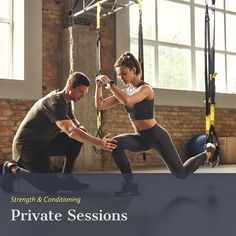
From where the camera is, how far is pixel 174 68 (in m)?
8.64

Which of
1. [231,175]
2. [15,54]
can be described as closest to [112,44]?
[15,54]

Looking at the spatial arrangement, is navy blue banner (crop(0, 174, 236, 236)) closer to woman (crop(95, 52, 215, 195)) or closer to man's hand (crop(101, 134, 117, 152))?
woman (crop(95, 52, 215, 195))

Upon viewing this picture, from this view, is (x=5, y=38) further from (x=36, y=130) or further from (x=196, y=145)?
(x=196, y=145)

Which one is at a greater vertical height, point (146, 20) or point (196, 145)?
point (146, 20)

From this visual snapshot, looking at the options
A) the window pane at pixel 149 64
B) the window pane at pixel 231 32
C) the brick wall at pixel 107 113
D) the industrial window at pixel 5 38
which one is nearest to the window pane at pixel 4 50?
the industrial window at pixel 5 38

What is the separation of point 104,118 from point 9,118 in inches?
63.8

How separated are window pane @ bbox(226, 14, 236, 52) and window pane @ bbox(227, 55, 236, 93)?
21cm

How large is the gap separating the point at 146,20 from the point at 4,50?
2748mm

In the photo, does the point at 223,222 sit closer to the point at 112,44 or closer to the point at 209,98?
the point at 209,98

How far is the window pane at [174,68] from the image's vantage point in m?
8.48

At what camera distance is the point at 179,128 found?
8.48 metres

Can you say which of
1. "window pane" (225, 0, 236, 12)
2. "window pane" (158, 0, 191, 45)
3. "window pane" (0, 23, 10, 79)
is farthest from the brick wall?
"window pane" (225, 0, 236, 12)

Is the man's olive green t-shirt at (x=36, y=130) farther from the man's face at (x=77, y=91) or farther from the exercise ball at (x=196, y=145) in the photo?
the exercise ball at (x=196, y=145)

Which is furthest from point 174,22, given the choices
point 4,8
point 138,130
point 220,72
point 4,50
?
point 138,130
